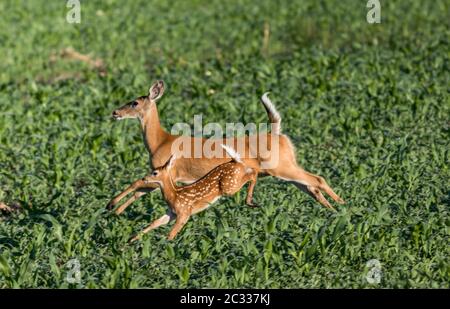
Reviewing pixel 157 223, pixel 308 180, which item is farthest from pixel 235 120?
pixel 157 223

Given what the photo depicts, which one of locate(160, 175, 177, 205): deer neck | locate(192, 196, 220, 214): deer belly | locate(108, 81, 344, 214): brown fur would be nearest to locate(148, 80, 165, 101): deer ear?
locate(108, 81, 344, 214): brown fur

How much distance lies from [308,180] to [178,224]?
1.87m

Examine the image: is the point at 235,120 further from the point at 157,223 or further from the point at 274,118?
the point at 157,223

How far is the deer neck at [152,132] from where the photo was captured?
12.5 metres

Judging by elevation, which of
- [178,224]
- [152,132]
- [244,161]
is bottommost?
[178,224]

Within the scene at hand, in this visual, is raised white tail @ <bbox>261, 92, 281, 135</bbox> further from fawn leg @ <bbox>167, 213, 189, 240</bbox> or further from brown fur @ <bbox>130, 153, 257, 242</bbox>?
fawn leg @ <bbox>167, 213, 189, 240</bbox>

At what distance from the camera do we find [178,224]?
10797 millimetres

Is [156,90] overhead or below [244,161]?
overhead

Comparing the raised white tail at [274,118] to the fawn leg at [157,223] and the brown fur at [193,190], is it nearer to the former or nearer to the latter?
the brown fur at [193,190]

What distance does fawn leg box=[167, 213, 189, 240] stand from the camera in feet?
35.1

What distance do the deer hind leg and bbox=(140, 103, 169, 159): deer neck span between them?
135 centimetres

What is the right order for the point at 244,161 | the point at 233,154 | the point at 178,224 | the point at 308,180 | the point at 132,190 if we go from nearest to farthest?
the point at 178,224 → the point at 132,190 → the point at 233,154 → the point at 244,161 → the point at 308,180

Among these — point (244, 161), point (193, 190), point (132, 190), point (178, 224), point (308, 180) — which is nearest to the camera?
point (178, 224)

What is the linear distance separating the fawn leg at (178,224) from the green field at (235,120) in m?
0.07
